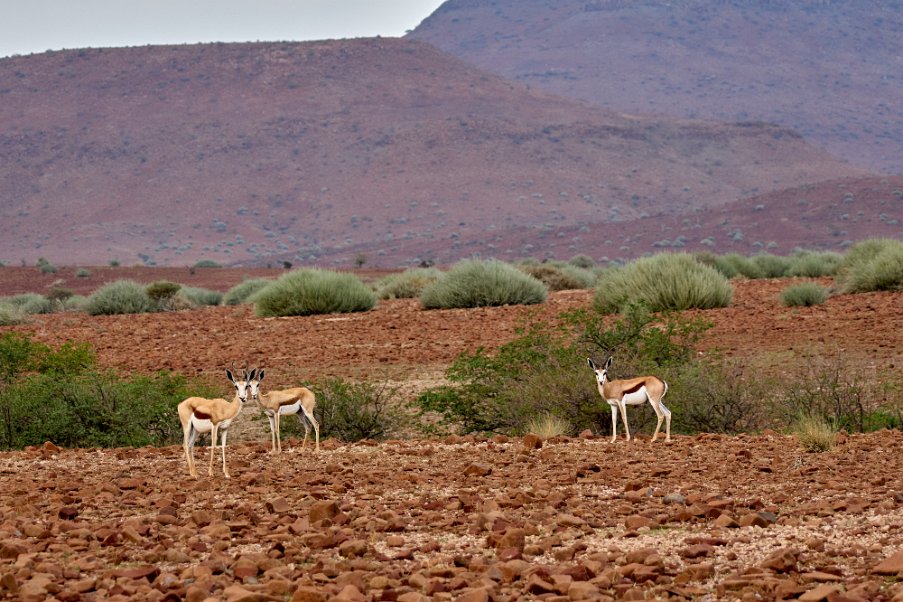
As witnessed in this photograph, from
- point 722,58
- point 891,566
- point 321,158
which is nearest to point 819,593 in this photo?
point 891,566

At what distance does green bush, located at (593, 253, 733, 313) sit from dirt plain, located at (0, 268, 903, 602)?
1422 centimetres

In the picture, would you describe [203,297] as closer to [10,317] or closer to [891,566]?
[10,317]

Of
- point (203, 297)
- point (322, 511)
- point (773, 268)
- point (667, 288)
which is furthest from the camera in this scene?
point (203, 297)

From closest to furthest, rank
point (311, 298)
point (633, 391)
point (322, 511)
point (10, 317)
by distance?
point (322, 511)
point (633, 391)
point (311, 298)
point (10, 317)

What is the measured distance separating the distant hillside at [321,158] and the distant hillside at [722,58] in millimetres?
23000

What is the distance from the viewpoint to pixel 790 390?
46.7 feet

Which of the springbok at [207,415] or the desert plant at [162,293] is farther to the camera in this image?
the desert plant at [162,293]

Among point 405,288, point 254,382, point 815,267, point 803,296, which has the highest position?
point 254,382

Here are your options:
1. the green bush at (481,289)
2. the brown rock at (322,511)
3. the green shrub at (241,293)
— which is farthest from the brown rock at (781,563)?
the green shrub at (241,293)

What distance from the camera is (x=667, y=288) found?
26.3 m

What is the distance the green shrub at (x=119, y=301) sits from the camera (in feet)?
115

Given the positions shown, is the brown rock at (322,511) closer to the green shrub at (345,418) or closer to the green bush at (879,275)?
the green shrub at (345,418)

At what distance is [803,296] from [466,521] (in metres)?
18.8

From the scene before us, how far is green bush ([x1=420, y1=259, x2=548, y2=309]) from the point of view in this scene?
2969cm
